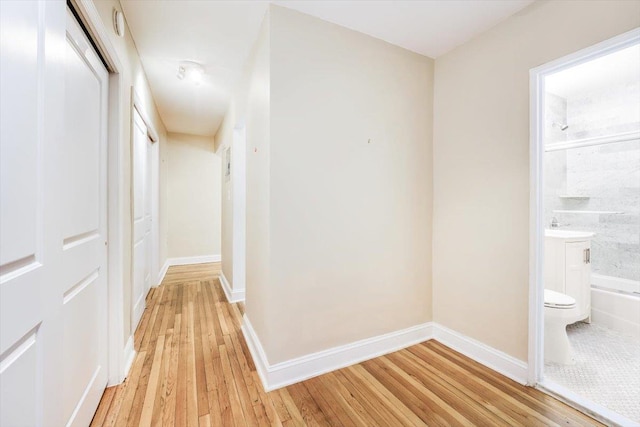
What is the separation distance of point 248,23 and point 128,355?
258cm

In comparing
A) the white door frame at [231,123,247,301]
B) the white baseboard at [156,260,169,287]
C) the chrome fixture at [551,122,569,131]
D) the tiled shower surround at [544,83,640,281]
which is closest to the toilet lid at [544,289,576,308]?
the tiled shower surround at [544,83,640,281]

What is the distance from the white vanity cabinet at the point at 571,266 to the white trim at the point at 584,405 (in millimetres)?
1250

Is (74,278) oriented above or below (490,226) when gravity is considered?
below

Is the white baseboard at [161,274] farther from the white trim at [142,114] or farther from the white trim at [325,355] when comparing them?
the white trim at [325,355]

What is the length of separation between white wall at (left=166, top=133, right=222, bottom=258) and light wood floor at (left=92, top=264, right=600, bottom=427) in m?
3.29

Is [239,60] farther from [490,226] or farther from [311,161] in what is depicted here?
[490,226]

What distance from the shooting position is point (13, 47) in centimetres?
70

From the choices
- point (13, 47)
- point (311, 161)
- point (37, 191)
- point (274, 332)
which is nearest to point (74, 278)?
point (37, 191)

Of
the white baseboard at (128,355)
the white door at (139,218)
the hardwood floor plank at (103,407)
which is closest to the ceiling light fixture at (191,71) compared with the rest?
the white door at (139,218)

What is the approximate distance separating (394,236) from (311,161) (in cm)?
96

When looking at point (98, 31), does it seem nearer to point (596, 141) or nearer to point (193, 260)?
point (596, 141)

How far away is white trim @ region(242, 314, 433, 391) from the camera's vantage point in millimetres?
1748

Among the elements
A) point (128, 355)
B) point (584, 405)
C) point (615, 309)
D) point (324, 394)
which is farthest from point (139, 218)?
point (615, 309)

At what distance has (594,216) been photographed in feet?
9.74
